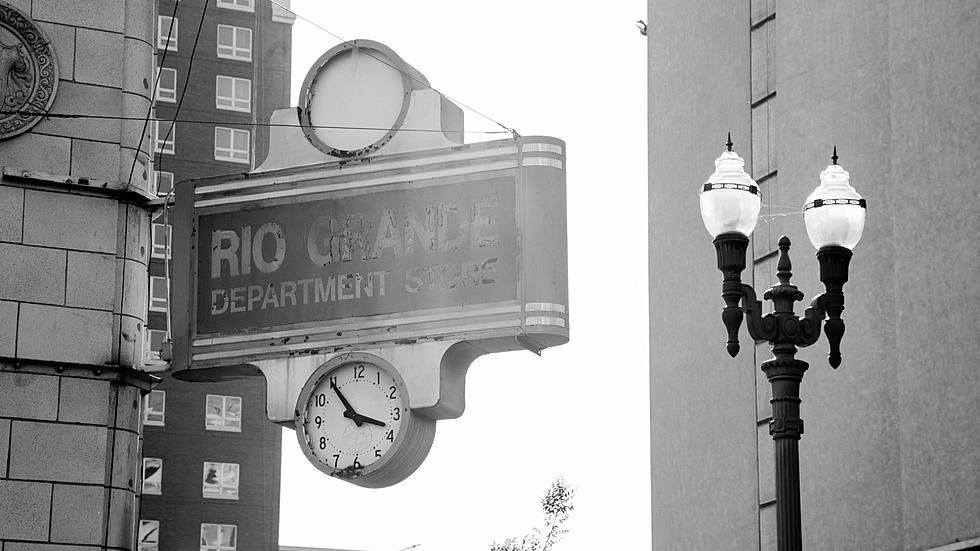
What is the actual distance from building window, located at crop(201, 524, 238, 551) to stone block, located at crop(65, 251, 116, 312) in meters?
57.1

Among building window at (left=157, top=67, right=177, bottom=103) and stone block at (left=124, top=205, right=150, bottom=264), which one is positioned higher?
building window at (left=157, top=67, right=177, bottom=103)

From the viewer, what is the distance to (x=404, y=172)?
14.1 metres

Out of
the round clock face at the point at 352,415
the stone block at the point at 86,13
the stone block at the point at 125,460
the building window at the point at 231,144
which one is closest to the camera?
the round clock face at the point at 352,415

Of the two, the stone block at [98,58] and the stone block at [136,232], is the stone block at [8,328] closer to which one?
the stone block at [136,232]

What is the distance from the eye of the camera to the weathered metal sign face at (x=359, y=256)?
1365cm

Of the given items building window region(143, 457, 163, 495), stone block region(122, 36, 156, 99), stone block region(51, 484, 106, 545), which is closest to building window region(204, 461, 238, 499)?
building window region(143, 457, 163, 495)

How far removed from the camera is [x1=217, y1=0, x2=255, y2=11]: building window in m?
74.6

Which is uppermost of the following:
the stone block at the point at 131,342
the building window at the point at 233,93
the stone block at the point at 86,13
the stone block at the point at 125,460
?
the building window at the point at 233,93

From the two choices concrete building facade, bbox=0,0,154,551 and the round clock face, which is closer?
the round clock face

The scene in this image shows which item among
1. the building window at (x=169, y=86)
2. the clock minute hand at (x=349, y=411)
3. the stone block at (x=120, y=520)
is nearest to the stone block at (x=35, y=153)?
the stone block at (x=120, y=520)

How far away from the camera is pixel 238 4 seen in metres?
75.0

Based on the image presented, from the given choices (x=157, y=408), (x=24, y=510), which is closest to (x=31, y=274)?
(x=24, y=510)

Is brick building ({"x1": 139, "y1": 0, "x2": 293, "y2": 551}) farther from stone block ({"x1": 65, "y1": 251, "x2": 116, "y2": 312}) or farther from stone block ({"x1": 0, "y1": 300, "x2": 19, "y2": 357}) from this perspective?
stone block ({"x1": 0, "y1": 300, "x2": 19, "y2": 357})

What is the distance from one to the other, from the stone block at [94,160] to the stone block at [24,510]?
8.60ft
